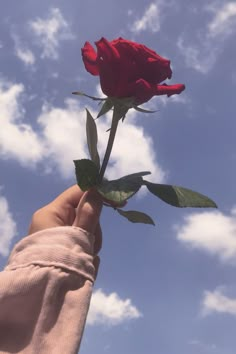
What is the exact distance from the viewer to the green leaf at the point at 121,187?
1489mm

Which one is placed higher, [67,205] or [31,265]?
Answer: [67,205]

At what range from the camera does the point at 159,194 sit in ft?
5.19

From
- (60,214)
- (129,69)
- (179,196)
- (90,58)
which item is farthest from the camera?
(60,214)

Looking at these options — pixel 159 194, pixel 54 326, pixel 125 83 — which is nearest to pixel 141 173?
pixel 159 194

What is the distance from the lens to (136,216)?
1744mm

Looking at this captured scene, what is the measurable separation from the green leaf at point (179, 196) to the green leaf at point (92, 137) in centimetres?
22

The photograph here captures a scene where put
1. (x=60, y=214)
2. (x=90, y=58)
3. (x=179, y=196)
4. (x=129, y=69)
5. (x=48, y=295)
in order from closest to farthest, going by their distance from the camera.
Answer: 1. (x=48, y=295)
2. (x=179, y=196)
3. (x=129, y=69)
4. (x=90, y=58)
5. (x=60, y=214)

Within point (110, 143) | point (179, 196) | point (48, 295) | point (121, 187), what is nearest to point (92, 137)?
point (110, 143)

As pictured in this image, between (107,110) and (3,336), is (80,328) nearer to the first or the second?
(3,336)

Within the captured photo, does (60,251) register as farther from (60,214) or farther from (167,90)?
(167,90)

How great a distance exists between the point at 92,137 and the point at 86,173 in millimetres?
179

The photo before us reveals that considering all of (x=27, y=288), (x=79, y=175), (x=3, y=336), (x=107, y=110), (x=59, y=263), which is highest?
(x=107, y=110)

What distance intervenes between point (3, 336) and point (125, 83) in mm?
969

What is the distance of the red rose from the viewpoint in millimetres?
1652
